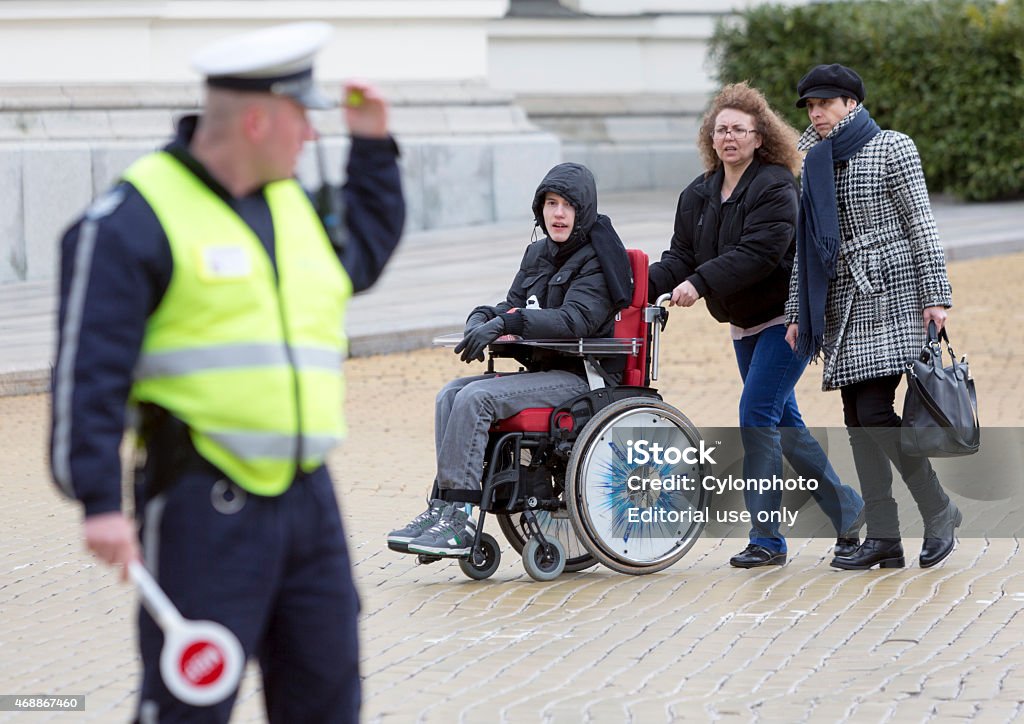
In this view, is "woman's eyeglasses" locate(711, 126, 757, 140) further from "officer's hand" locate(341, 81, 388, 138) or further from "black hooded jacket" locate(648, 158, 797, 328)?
"officer's hand" locate(341, 81, 388, 138)

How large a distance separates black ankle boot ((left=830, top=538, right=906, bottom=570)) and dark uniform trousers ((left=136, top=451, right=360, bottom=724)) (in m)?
3.62

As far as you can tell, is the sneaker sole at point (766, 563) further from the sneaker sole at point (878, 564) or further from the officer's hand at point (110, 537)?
the officer's hand at point (110, 537)

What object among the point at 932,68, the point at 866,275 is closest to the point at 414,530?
the point at 866,275

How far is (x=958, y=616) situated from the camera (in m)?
5.70

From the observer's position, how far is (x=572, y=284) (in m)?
6.34

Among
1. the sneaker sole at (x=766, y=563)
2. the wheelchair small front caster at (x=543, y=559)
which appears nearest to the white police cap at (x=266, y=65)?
the wheelchair small front caster at (x=543, y=559)

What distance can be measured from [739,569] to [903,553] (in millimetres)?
590

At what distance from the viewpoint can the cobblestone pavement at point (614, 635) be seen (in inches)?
188

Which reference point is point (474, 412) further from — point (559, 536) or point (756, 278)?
point (756, 278)

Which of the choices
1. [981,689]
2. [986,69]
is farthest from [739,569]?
[986,69]

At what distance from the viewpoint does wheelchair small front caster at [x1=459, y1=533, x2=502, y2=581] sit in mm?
6352

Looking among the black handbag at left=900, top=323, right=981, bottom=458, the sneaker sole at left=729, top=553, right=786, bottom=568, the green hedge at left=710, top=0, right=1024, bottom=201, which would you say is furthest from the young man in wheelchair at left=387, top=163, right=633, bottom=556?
the green hedge at left=710, top=0, right=1024, bottom=201

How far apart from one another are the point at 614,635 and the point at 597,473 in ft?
2.81

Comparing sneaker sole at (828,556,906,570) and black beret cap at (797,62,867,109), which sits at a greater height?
black beret cap at (797,62,867,109)
